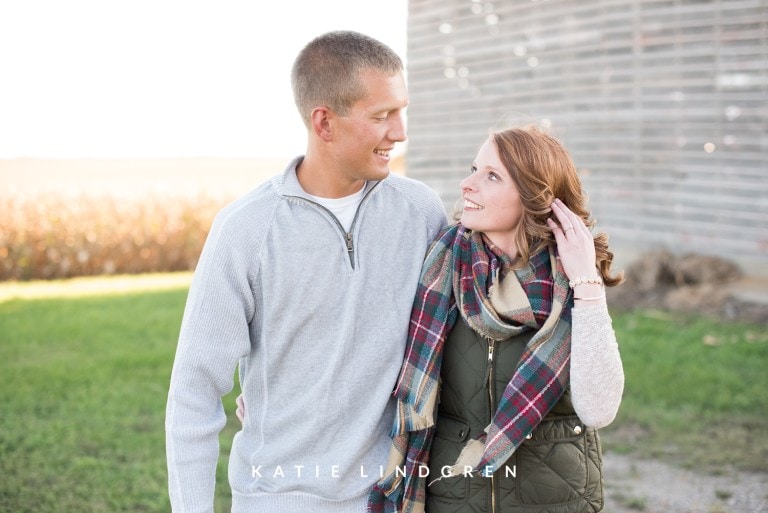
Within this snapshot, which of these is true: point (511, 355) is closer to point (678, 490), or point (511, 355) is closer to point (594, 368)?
point (594, 368)

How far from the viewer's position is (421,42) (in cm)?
1165

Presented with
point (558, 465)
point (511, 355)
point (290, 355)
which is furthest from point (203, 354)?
point (558, 465)

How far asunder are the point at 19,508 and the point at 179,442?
2.59 meters

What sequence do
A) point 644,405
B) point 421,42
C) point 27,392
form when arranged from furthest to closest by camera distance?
1. point 421,42
2. point 27,392
3. point 644,405

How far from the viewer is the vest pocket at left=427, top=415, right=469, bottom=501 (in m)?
2.42

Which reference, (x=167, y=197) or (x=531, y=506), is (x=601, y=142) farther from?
(x=167, y=197)

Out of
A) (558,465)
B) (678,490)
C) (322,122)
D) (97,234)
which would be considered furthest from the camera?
(97,234)

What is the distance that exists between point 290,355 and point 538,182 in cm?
86

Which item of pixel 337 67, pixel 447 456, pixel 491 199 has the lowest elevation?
pixel 447 456

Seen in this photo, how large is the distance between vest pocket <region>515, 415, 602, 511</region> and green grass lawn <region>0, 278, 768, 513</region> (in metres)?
2.54

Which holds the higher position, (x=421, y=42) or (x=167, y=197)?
(x=421, y=42)

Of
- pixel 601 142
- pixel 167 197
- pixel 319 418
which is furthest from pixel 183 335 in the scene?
pixel 167 197

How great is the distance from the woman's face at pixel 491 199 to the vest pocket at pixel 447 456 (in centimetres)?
56

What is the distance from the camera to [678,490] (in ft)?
15.1
